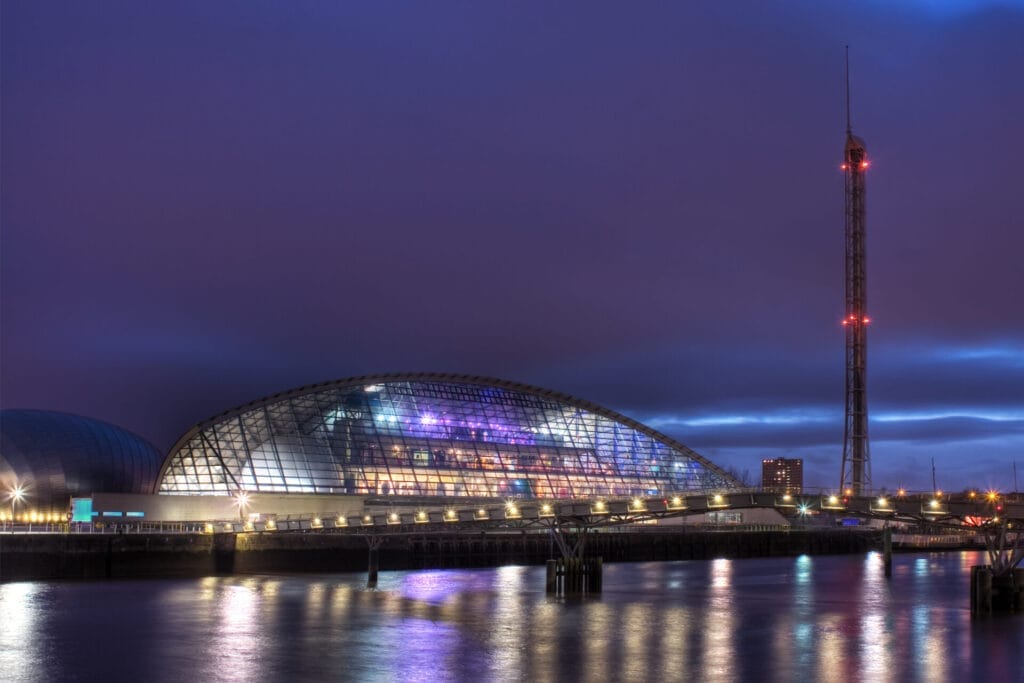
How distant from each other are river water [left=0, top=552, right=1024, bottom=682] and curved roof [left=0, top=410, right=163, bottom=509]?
3565 centimetres

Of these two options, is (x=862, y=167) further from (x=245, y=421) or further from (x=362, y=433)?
(x=245, y=421)

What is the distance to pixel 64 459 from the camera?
119438 millimetres

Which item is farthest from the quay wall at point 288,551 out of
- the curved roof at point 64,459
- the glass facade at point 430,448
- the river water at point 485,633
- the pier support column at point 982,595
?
the pier support column at point 982,595

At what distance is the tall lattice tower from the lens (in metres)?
128

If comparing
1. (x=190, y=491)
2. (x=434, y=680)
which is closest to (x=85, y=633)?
(x=434, y=680)

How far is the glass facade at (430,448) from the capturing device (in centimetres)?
12350

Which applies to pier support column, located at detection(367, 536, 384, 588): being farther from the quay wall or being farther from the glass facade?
the glass facade

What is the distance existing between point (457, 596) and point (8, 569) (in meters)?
33.8

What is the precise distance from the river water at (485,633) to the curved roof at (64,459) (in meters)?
→ 35.6

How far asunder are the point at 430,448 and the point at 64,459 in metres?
41.0

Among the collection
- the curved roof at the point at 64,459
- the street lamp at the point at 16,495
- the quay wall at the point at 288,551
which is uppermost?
the curved roof at the point at 64,459

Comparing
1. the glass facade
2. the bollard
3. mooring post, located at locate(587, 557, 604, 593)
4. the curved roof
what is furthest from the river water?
the curved roof

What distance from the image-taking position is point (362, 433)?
134375 mm

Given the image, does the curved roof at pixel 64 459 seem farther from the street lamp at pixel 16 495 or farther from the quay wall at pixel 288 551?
the quay wall at pixel 288 551
